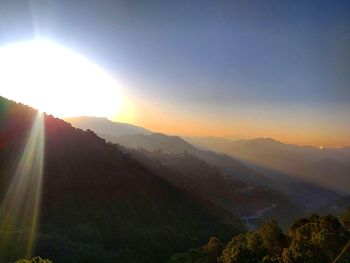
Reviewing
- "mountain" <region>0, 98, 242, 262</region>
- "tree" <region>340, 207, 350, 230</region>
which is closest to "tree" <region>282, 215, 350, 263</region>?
"tree" <region>340, 207, 350, 230</region>

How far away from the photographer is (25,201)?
8300 centimetres

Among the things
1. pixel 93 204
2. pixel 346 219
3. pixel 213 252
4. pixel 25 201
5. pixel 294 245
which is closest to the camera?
pixel 294 245

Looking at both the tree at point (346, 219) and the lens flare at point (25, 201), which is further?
the lens flare at point (25, 201)

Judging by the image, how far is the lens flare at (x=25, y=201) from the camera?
57969 millimetres

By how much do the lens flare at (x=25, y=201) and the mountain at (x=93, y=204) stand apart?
317 mm

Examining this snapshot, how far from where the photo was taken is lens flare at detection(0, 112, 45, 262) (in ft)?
190

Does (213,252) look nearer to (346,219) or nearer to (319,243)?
(319,243)

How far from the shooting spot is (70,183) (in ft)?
313

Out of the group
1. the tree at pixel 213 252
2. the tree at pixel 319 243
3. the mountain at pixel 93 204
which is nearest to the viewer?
the tree at pixel 319 243

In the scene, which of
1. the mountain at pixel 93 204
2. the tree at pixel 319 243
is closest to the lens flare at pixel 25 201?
the mountain at pixel 93 204

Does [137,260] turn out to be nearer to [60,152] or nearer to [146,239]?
[146,239]

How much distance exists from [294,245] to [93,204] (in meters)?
60.3

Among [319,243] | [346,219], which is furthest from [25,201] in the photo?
[319,243]

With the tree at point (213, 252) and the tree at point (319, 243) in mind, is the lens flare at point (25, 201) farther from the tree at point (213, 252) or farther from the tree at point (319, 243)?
the tree at point (319, 243)
